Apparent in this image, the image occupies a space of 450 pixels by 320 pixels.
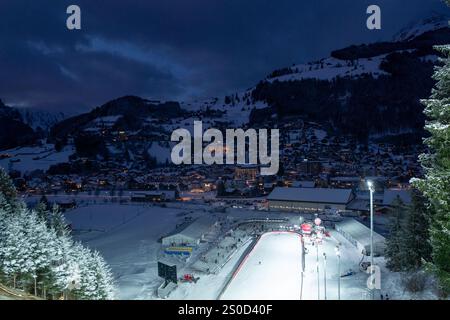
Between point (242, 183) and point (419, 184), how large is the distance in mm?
74081

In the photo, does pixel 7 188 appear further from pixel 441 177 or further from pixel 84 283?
pixel 441 177

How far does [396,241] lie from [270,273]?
7.60m

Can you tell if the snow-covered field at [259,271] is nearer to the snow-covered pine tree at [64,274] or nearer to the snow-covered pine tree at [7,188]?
the snow-covered pine tree at [64,274]

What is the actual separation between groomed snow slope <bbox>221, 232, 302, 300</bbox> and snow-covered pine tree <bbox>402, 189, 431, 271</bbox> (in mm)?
6081

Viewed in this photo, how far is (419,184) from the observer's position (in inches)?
292

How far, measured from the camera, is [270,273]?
19.8 meters

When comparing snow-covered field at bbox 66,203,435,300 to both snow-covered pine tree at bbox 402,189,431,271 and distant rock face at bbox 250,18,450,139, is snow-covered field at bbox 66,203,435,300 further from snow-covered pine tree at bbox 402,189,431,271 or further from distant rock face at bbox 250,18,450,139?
distant rock face at bbox 250,18,450,139

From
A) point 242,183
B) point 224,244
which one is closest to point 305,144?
point 242,183

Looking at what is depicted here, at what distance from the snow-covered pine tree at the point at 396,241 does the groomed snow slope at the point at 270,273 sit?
212 inches

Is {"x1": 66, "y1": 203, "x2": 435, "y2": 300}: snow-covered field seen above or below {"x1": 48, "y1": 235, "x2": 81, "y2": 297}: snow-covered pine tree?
below

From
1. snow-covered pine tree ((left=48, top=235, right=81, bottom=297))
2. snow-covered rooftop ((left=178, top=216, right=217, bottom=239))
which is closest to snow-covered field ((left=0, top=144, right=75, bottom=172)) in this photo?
snow-covered rooftop ((left=178, top=216, right=217, bottom=239))

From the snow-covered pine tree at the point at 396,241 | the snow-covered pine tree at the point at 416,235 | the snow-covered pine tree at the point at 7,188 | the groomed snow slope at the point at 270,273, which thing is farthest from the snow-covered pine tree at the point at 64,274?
the snow-covered pine tree at the point at 396,241

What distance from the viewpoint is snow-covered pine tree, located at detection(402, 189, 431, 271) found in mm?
17141

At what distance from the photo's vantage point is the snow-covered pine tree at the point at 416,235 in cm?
1714
